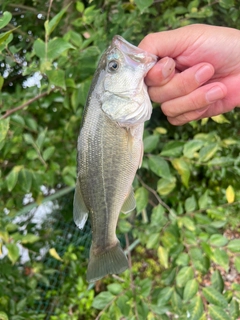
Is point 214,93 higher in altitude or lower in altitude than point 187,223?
higher

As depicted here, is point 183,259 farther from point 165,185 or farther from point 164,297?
point 165,185

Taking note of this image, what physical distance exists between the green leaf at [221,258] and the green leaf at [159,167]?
1.36ft

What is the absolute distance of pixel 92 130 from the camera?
124 cm

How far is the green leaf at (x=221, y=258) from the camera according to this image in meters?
1.50

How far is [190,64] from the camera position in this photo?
1.30m

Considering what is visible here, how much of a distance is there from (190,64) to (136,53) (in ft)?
0.81

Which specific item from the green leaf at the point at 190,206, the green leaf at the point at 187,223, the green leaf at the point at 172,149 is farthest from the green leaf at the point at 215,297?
the green leaf at the point at 172,149

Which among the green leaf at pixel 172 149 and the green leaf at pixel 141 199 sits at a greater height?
the green leaf at pixel 172 149

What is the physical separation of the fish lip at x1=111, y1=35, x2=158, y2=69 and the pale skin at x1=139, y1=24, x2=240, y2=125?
28mm

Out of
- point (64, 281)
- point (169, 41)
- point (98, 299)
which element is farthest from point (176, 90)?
point (64, 281)

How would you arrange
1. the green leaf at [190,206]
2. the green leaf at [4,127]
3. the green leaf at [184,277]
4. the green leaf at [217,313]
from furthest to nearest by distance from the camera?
the green leaf at [190,206]
the green leaf at [184,277]
the green leaf at [217,313]
the green leaf at [4,127]

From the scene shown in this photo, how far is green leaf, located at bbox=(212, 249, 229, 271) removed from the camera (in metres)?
1.50

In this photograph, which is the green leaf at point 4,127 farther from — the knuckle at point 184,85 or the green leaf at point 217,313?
the green leaf at point 217,313

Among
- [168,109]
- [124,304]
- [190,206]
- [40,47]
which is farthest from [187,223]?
[40,47]
